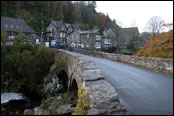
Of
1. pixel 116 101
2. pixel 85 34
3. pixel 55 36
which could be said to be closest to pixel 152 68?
pixel 116 101

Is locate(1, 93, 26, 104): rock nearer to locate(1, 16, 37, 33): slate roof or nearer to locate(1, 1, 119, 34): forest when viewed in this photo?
locate(1, 16, 37, 33): slate roof

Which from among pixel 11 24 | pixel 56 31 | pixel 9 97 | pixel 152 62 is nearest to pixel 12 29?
pixel 11 24

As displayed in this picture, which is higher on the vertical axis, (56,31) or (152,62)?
(56,31)

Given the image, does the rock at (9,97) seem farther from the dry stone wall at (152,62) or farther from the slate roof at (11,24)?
the slate roof at (11,24)

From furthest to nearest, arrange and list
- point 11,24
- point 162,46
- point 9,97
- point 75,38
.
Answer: point 75,38 < point 11,24 < point 9,97 < point 162,46

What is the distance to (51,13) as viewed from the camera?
57.8 metres

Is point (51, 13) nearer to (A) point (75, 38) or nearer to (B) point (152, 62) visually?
(A) point (75, 38)

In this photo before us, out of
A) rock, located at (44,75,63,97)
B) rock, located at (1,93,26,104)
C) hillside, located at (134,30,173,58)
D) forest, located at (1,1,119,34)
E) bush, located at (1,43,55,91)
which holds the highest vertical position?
forest, located at (1,1,119,34)

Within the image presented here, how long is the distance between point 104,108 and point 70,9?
68.2 metres

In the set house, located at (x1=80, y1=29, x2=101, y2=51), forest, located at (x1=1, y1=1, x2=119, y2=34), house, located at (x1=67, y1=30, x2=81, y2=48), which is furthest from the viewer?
forest, located at (x1=1, y1=1, x2=119, y2=34)

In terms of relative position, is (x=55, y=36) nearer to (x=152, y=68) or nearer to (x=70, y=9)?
(x=70, y=9)

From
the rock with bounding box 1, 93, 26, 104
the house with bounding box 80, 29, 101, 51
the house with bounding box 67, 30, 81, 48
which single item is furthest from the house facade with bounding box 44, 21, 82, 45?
the rock with bounding box 1, 93, 26, 104

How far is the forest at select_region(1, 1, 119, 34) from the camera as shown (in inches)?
1907

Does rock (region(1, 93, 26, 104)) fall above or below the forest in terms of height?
below
